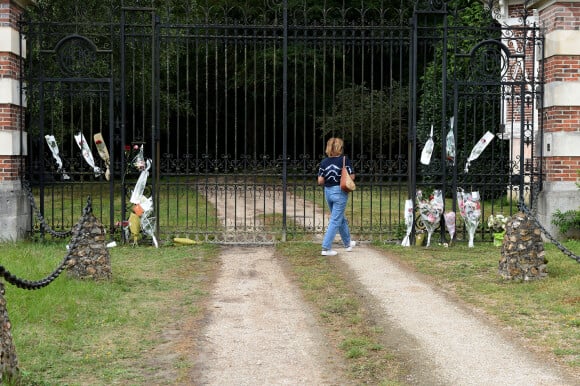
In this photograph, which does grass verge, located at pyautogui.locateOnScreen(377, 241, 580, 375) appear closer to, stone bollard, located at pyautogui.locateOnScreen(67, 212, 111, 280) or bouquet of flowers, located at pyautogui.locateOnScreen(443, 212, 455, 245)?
bouquet of flowers, located at pyautogui.locateOnScreen(443, 212, 455, 245)

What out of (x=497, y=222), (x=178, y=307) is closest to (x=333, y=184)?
Result: (x=497, y=222)

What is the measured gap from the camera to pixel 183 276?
1013 cm

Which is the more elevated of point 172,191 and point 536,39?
point 536,39

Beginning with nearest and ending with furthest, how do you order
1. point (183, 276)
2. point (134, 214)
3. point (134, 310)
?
point (134, 310), point (183, 276), point (134, 214)

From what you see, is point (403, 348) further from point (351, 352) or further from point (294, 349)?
point (294, 349)

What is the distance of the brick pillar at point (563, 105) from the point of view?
12352 millimetres

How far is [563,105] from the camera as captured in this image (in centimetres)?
1238

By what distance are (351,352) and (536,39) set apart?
7.78m

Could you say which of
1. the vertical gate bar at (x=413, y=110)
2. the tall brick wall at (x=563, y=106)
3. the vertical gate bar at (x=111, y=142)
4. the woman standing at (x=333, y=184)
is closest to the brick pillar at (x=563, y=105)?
the tall brick wall at (x=563, y=106)

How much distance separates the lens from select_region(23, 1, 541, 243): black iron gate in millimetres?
12469

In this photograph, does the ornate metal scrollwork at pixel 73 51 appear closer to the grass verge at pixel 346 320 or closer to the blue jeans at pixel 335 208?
the blue jeans at pixel 335 208

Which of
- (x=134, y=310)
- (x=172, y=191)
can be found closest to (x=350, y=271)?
(x=134, y=310)

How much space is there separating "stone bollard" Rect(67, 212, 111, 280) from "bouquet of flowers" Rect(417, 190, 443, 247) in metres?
5.25

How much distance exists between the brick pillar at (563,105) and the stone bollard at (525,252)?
10.9ft
